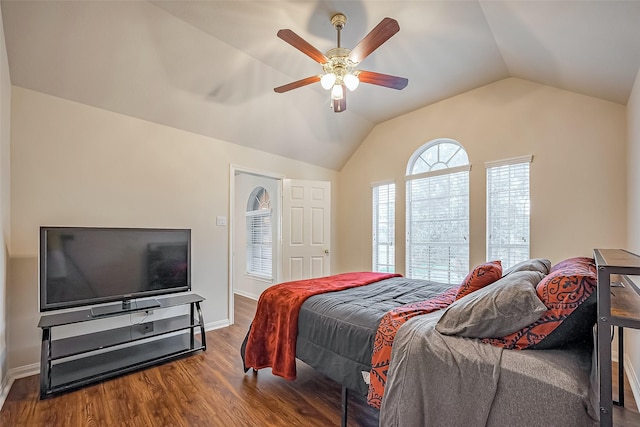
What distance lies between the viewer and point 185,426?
192cm

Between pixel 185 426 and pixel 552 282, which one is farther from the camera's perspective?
pixel 185 426

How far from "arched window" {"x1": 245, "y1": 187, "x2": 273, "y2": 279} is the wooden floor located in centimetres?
283

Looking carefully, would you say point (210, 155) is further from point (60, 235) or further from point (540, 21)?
point (540, 21)

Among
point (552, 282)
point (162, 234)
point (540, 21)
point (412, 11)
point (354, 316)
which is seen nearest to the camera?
point (552, 282)

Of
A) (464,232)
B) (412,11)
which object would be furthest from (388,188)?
(412,11)

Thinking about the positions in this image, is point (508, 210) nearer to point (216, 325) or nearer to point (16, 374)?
point (216, 325)

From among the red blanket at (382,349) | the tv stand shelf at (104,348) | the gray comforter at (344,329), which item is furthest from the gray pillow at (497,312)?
the tv stand shelf at (104,348)

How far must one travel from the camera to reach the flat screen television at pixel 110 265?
2486mm

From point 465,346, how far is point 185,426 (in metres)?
1.80

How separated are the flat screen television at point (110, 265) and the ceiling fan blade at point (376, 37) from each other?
2.44m

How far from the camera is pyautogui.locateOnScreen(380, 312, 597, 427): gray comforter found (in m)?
1.11

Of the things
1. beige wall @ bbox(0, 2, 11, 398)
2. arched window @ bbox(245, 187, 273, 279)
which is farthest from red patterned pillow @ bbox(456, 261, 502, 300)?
arched window @ bbox(245, 187, 273, 279)

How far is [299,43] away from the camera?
2.16 metres

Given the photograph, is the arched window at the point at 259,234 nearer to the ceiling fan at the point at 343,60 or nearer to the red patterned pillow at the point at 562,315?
the ceiling fan at the point at 343,60
